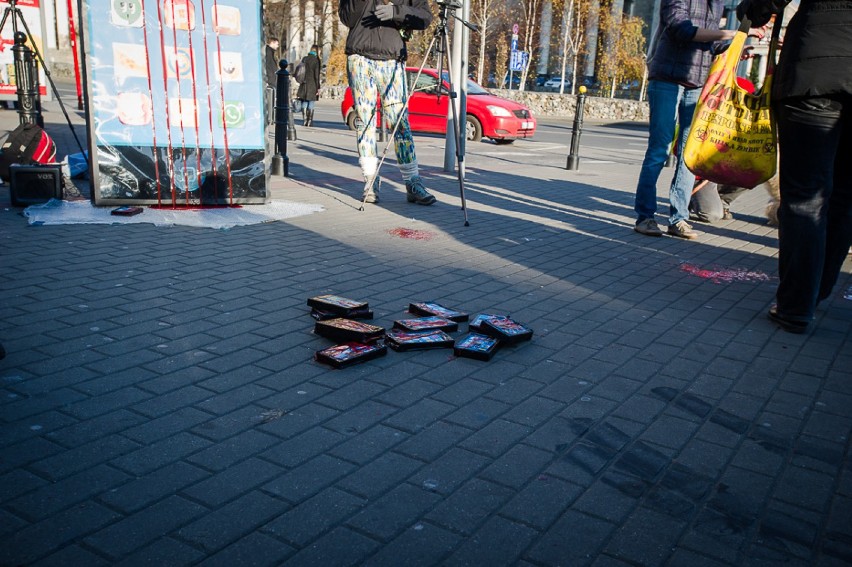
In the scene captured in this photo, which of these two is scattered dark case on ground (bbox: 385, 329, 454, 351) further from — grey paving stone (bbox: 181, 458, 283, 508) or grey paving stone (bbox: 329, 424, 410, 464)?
grey paving stone (bbox: 181, 458, 283, 508)

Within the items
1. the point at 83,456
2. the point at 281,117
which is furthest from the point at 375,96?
the point at 83,456

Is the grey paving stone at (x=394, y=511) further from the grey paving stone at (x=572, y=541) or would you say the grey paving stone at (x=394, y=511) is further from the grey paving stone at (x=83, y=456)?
the grey paving stone at (x=83, y=456)

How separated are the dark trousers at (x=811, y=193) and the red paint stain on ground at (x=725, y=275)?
1.13m

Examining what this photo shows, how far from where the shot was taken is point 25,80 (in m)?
9.64

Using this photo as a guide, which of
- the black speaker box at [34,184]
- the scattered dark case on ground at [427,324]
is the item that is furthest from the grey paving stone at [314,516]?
the black speaker box at [34,184]

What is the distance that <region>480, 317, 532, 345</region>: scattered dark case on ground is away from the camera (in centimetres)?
380

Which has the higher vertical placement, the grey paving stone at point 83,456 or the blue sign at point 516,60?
the blue sign at point 516,60

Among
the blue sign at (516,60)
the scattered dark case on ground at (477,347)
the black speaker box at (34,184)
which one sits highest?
the blue sign at (516,60)

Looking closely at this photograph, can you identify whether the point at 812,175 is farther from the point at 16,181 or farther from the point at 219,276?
the point at 16,181

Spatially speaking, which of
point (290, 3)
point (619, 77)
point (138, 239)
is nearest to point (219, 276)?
point (138, 239)

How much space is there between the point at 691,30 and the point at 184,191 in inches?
190

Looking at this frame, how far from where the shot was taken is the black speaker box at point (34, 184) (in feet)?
23.0

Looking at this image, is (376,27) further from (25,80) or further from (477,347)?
(25,80)

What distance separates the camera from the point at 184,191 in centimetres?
714
